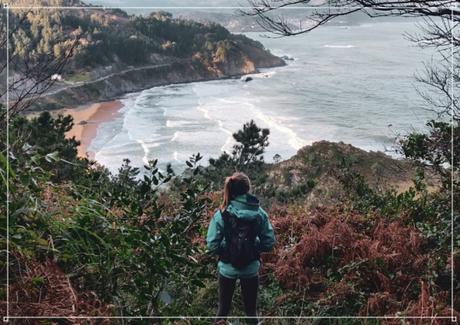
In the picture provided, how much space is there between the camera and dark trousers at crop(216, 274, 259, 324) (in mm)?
3697

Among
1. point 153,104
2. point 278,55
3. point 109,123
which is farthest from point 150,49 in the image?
point 109,123

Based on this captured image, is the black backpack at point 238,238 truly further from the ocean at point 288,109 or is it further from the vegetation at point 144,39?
the vegetation at point 144,39

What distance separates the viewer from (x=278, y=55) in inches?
2271

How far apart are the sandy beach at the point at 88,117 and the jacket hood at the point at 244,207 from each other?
23.2m

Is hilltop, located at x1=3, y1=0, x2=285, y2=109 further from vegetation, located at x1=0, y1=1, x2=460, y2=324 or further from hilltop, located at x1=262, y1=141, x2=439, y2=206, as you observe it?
vegetation, located at x1=0, y1=1, x2=460, y2=324

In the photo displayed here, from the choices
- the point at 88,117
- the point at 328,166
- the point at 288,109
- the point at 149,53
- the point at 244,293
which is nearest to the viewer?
the point at 244,293

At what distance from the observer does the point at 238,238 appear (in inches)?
140

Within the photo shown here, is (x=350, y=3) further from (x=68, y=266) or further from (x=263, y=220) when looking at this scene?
(x=68, y=266)

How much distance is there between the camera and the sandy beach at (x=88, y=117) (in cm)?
3066

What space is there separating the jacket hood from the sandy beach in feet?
76.0

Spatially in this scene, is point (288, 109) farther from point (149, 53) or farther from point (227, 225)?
point (227, 225)

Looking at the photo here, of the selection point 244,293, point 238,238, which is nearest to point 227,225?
point 238,238

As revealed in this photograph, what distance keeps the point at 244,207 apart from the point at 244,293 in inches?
22.5

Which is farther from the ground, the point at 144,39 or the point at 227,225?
the point at 227,225
